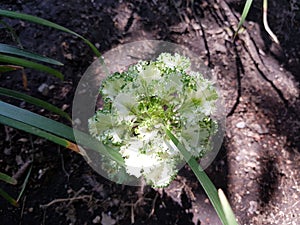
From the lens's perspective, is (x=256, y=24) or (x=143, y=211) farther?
(x=256, y=24)

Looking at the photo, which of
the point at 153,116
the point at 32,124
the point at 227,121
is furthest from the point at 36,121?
the point at 227,121

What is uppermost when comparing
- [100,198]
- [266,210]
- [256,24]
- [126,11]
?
[256,24]

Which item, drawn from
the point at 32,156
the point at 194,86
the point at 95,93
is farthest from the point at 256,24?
the point at 32,156

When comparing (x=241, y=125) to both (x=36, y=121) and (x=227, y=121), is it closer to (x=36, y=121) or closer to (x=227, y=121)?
(x=227, y=121)

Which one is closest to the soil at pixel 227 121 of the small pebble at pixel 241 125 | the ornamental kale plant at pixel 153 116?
the small pebble at pixel 241 125

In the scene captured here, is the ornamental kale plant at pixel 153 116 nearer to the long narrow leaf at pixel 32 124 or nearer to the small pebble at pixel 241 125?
the long narrow leaf at pixel 32 124

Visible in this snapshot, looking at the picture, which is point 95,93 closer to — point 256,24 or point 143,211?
point 143,211
